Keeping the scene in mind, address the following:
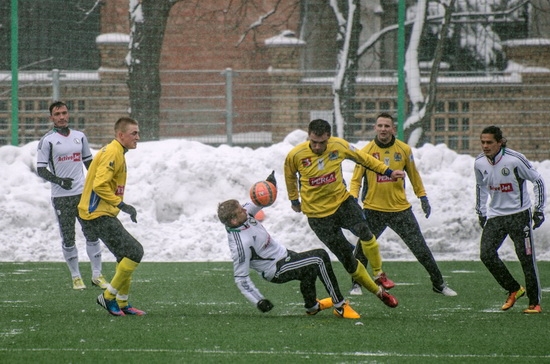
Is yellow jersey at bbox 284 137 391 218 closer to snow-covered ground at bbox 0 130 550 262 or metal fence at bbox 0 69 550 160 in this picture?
snow-covered ground at bbox 0 130 550 262

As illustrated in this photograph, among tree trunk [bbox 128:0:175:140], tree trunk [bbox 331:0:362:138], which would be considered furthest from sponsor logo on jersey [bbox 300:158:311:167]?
tree trunk [bbox 128:0:175:140]

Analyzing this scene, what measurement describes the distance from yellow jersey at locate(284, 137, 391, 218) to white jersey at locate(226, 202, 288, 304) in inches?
31.3

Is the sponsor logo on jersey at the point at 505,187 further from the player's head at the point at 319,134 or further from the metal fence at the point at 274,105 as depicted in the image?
the metal fence at the point at 274,105

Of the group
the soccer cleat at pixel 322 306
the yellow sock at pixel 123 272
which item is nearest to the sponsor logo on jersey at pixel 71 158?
the yellow sock at pixel 123 272

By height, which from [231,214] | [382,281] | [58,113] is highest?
[58,113]

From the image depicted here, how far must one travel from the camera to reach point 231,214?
30.8 feet

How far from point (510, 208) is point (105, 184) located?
3.97 metres

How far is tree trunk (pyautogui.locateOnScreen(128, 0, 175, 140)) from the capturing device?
19.8m

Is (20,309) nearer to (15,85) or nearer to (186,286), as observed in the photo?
(186,286)

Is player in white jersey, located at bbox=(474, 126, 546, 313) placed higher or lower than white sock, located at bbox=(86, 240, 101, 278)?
higher

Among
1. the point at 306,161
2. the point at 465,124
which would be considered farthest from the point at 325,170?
the point at 465,124

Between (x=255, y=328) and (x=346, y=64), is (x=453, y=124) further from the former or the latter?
(x=255, y=328)

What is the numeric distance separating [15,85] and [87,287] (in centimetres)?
687

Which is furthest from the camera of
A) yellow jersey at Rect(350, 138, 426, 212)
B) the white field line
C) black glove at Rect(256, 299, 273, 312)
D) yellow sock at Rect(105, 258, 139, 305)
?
yellow jersey at Rect(350, 138, 426, 212)
